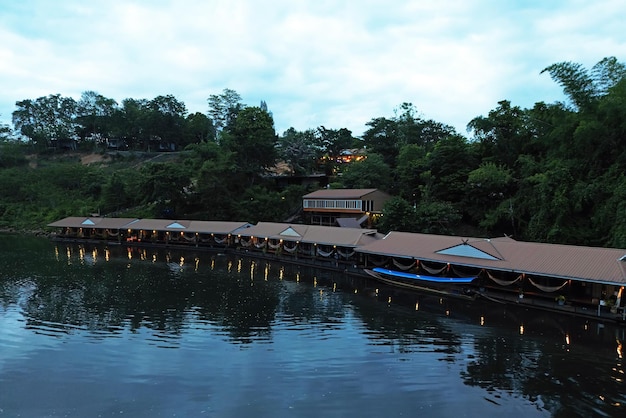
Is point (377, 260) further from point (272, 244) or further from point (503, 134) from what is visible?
→ point (503, 134)

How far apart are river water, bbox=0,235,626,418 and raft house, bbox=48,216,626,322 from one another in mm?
1569

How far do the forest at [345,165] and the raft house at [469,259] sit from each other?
5614mm

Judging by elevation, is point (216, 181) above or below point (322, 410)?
above

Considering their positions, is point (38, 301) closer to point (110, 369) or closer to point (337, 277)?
point (110, 369)

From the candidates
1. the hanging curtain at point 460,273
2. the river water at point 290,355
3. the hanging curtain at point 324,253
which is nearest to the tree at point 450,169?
the hanging curtain at point 324,253

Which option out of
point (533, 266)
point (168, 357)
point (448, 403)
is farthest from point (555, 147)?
point (168, 357)

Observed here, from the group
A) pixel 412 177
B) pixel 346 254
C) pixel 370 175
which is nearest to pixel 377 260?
pixel 346 254

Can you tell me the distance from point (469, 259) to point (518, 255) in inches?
112

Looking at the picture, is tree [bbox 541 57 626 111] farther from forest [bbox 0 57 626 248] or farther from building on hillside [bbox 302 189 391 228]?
building on hillside [bbox 302 189 391 228]

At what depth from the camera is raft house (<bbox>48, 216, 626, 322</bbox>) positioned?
776 inches

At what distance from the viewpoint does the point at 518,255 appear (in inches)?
893

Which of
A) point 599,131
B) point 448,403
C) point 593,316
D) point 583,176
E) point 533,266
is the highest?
point 599,131

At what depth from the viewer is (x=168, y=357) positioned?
15.5m

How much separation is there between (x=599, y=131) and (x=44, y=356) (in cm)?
3604
